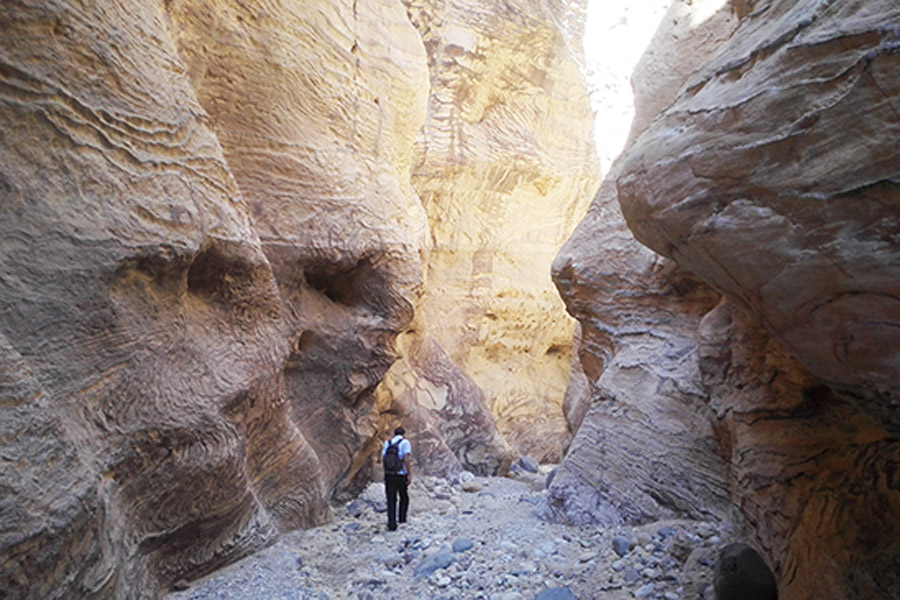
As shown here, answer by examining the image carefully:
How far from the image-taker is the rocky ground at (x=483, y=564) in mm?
3070

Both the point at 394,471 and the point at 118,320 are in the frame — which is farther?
the point at 394,471

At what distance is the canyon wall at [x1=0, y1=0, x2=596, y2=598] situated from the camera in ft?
8.15

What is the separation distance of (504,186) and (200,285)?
873cm

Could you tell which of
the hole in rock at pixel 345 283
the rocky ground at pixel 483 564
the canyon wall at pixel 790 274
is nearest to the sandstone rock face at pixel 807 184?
the canyon wall at pixel 790 274

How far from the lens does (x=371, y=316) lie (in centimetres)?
595

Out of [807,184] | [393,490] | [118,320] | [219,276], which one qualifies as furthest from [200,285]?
[807,184]

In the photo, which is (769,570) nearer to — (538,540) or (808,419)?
(808,419)

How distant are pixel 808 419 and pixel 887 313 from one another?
→ 1304mm

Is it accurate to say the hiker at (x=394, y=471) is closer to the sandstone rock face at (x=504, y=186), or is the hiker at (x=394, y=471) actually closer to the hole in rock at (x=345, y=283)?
the hole in rock at (x=345, y=283)

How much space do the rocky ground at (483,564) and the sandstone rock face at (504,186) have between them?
6.41 m

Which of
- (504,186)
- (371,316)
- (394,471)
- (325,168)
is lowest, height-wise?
(394,471)

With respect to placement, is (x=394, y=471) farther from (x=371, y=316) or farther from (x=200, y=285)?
(x=200, y=285)

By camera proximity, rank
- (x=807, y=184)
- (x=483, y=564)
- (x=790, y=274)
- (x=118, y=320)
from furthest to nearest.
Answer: (x=483, y=564)
(x=118, y=320)
(x=790, y=274)
(x=807, y=184)

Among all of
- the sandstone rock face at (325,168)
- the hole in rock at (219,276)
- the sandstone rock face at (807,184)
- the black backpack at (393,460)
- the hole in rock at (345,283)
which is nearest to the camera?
the sandstone rock face at (807,184)
